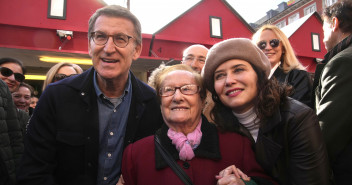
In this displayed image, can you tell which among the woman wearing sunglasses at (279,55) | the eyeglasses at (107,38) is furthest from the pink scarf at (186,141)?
the woman wearing sunglasses at (279,55)

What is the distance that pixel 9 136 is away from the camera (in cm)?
262

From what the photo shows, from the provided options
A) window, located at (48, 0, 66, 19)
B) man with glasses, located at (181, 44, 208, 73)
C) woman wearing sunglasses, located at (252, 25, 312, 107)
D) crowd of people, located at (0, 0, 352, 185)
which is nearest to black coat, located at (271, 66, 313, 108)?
woman wearing sunglasses, located at (252, 25, 312, 107)

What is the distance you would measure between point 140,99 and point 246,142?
3.41 feet

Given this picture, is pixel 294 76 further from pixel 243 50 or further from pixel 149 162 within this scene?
pixel 149 162

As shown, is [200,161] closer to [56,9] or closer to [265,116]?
[265,116]

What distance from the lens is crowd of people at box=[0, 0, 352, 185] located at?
167 cm

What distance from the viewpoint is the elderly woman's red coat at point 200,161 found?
1.68 meters

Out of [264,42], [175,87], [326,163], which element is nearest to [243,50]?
[175,87]

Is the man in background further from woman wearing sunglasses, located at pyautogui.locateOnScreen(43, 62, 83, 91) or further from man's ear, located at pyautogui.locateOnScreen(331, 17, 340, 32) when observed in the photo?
woman wearing sunglasses, located at pyautogui.locateOnScreen(43, 62, 83, 91)

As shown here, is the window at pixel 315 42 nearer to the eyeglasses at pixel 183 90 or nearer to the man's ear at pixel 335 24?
the man's ear at pixel 335 24

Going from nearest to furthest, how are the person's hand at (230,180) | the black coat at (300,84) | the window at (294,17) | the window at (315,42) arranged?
the person's hand at (230,180), the black coat at (300,84), the window at (315,42), the window at (294,17)

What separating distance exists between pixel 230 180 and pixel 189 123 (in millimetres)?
565

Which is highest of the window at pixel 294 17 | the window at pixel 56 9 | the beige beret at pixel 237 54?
the window at pixel 294 17

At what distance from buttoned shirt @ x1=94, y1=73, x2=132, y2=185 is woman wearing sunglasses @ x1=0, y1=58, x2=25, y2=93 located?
2.00 metres
